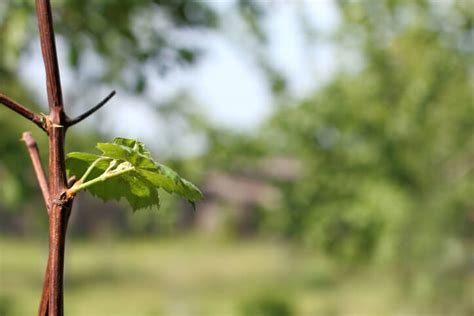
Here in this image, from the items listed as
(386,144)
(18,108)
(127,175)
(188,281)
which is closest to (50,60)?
(18,108)

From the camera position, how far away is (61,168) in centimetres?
69

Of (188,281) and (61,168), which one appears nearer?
(61,168)

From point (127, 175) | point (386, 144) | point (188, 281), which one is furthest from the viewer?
point (188, 281)

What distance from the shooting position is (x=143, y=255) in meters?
32.8

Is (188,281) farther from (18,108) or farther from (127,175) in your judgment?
(18,108)

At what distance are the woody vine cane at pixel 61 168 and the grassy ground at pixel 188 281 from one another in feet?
40.4

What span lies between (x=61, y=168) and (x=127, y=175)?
0.13 meters

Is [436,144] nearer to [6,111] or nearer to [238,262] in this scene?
[6,111]

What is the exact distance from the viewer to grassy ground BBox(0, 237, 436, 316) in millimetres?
18469

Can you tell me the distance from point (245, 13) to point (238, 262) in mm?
26478

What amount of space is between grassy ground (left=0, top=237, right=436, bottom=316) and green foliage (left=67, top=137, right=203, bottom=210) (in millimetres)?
12237

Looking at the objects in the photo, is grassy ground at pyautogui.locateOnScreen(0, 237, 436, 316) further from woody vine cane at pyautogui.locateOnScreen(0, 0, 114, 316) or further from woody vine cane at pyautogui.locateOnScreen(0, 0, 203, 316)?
woody vine cane at pyautogui.locateOnScreen(0, 0, 114, 316)

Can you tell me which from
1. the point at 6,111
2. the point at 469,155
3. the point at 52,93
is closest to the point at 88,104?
the point at 469,155

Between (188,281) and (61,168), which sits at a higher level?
(188,281)
